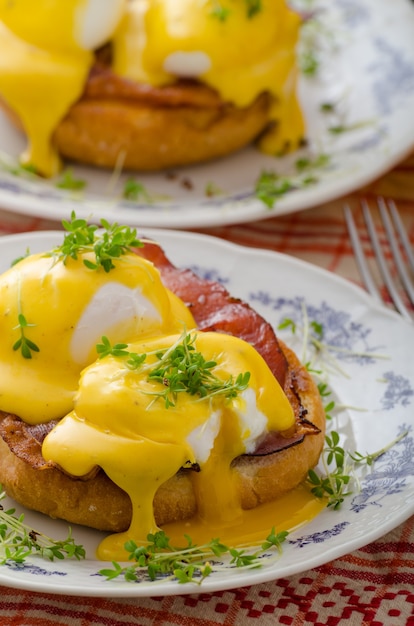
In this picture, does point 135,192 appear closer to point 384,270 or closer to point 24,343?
point 384,270

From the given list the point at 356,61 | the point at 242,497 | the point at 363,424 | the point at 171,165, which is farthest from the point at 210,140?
the point at 242,497

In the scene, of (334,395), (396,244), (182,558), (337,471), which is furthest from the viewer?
(396,244)

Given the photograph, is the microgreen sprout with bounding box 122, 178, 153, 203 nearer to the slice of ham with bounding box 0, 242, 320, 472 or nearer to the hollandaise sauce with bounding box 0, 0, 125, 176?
the hollandaise sauce with bounding box 0, 0, 125, 176

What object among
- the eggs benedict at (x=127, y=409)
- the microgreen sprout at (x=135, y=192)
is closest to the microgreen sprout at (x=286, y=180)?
the microgreen sprout at (x=135, y=192)

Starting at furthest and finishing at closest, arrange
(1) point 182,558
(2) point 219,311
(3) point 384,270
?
(3) point 384,270 → (2) point 219,311 → (1) point 182,558

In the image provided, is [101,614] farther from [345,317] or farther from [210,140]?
[210,140]

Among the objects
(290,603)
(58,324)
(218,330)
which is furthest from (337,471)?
(58,324)

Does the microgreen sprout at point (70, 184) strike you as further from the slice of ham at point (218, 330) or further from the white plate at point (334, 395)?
the slice of ham at point (218, 330)
